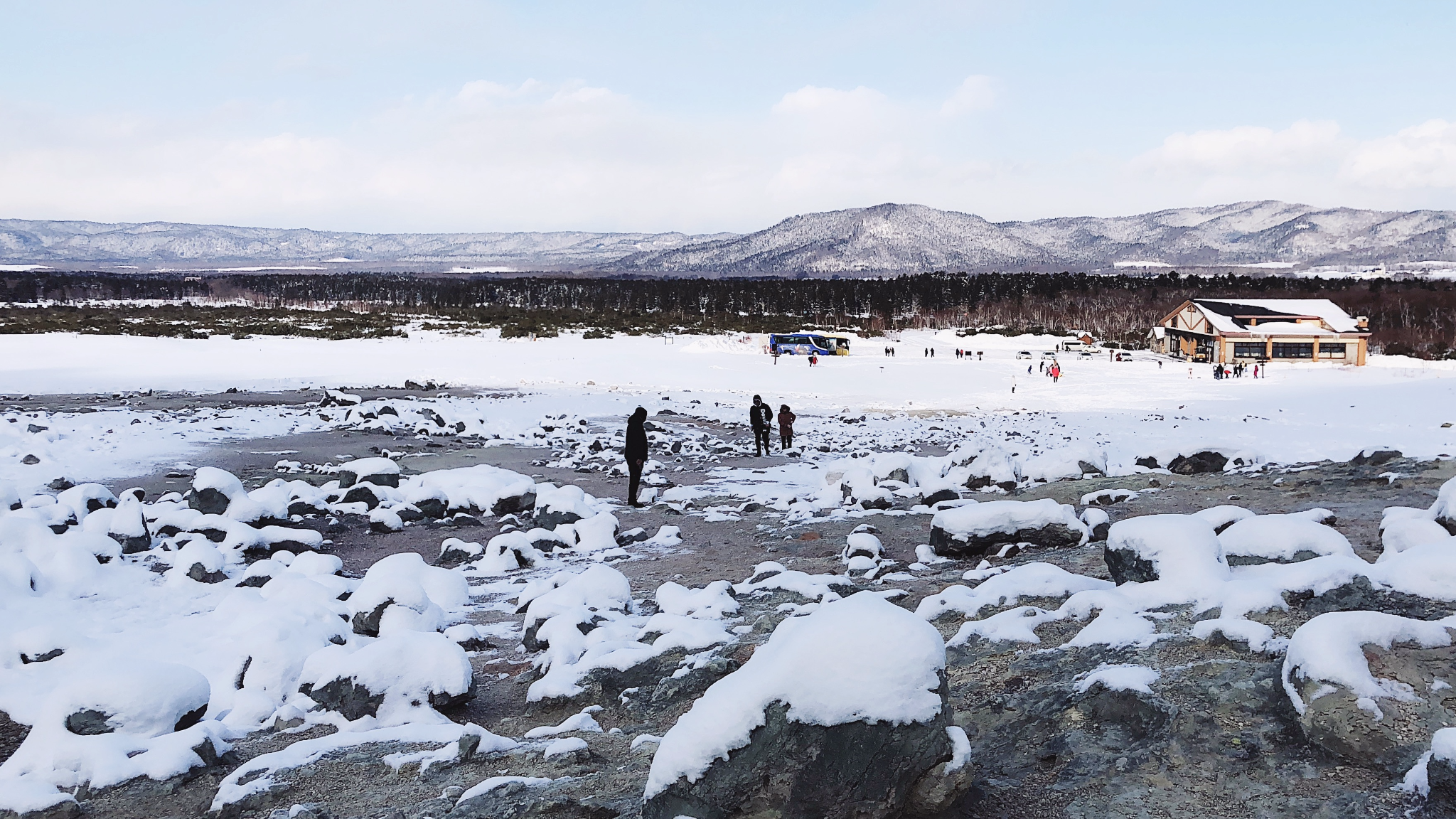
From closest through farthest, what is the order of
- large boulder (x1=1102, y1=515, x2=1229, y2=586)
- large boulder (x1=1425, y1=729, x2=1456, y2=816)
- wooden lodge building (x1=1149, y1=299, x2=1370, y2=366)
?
1. large boulder (x1=1425, y1=729, x2=1456, y2=816)
2. large boulder (x1=1102, y1=515, x2=1229, y2=586)
3. wooden lodge building (x1=1149, y1=299, x2=1370, y2=366)

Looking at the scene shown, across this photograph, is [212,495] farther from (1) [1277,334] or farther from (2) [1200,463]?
(1) [1277,334]

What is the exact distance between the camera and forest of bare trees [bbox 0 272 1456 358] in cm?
8053

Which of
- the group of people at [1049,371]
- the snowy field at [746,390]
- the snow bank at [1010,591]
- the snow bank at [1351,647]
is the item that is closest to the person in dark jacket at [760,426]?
the snowy field at [746,390]

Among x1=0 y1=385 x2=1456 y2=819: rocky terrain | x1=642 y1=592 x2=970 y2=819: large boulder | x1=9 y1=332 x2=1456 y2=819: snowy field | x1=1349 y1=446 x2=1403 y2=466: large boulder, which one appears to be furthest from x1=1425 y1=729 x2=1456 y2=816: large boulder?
x1=1349 y1=446 x2=1403 y2=466: large boulder

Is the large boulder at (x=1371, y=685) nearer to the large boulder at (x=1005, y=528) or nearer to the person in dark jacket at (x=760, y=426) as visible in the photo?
the large boulder at (x=1005, y=528)

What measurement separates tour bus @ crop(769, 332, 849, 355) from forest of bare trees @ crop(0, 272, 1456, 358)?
628 inches

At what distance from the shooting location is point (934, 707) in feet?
11.2

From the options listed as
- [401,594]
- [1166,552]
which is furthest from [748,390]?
[1166,552]

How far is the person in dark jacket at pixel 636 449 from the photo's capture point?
42.7 feet

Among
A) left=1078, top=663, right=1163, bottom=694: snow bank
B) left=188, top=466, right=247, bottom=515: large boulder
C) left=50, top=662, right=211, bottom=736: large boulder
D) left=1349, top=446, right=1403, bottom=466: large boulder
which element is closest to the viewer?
left=1078, top=663, right=1163, bottom=694: snow bank

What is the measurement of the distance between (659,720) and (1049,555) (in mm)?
4432

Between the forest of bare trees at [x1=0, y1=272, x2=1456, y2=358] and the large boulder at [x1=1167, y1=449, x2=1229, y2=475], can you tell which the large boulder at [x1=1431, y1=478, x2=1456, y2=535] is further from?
the forest of bare trees at [x1=0, y1=272, x2=1456, y2=358]

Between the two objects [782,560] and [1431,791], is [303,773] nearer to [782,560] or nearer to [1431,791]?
[1431,791]

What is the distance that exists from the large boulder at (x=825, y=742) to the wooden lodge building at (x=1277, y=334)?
6117 centimetres
